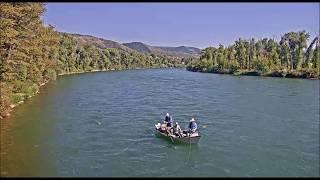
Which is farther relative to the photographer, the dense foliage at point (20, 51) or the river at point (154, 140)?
the dense foliage at point (20, 51)

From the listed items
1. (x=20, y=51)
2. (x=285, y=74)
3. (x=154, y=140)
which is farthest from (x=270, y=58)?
(x=154, y=140)

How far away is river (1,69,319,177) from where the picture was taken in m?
19.5

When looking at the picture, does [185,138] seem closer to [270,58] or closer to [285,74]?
[285,74]

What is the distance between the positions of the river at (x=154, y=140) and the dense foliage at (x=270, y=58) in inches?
2227

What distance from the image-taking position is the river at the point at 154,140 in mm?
19453

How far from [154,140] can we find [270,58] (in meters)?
87.6

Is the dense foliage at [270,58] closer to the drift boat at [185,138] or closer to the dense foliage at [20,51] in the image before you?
the dense foliage at [20,51]

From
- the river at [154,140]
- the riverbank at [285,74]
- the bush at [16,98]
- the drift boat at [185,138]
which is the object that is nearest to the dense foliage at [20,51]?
the bush at [16,98]

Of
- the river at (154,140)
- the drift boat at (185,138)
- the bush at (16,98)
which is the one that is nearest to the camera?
the river at (154,140)

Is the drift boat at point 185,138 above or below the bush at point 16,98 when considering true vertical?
below

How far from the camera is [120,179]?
17.9 metres

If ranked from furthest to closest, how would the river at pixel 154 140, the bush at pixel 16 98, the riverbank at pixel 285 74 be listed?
1. the riverbank at pixel 285 74
2. the bush at pixel 16 98
3. the river at pixel 154 140

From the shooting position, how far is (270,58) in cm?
10775

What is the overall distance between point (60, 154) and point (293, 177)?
37.5 feet
